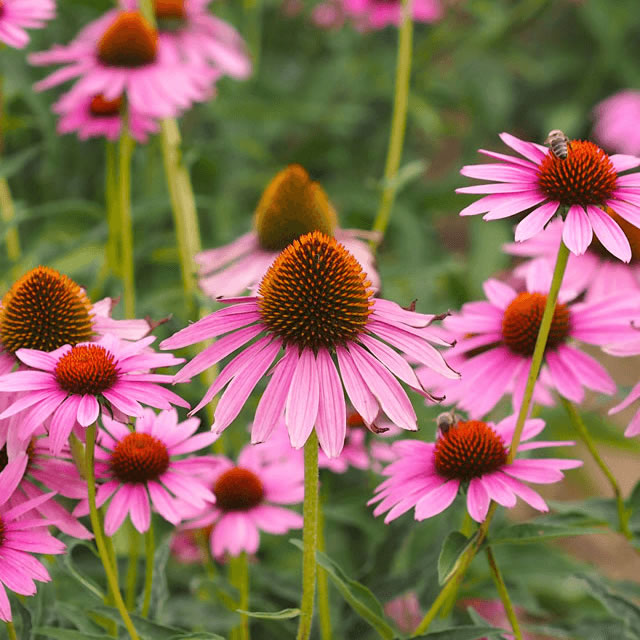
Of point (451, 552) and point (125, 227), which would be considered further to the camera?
point (125, 227)

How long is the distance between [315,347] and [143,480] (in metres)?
0.20

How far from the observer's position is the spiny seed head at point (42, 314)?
70 cm

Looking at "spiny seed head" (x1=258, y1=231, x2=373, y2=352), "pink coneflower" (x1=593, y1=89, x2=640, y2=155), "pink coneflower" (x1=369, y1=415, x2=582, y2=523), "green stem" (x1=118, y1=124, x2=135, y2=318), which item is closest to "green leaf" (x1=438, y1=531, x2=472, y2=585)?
"pink coneflower" (x1=369, y1=415, x2=582, y2=523)

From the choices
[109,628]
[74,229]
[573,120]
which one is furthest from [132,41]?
[573,120]

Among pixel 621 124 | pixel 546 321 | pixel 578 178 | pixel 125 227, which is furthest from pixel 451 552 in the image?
pixel 621 124

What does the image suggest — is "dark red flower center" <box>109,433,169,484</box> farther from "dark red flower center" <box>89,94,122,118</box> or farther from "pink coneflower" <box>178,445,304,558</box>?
"dark red flower center" <box>89,94,122,118</box>

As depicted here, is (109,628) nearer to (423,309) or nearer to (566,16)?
(423,309)

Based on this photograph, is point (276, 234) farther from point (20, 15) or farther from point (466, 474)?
point (466, 474)

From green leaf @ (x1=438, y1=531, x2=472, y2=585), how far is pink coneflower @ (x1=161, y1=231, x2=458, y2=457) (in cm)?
12

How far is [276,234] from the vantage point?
1.14 metres

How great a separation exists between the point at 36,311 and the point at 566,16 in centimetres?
294

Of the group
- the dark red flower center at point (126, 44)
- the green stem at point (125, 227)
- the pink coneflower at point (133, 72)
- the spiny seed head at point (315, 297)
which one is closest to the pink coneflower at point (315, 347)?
the spiny seed head at point (315, 297)

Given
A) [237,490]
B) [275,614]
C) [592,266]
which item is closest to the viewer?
[275,614]

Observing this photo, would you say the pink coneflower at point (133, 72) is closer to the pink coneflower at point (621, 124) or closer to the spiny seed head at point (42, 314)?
the spiny seed head at point (42, 314)
